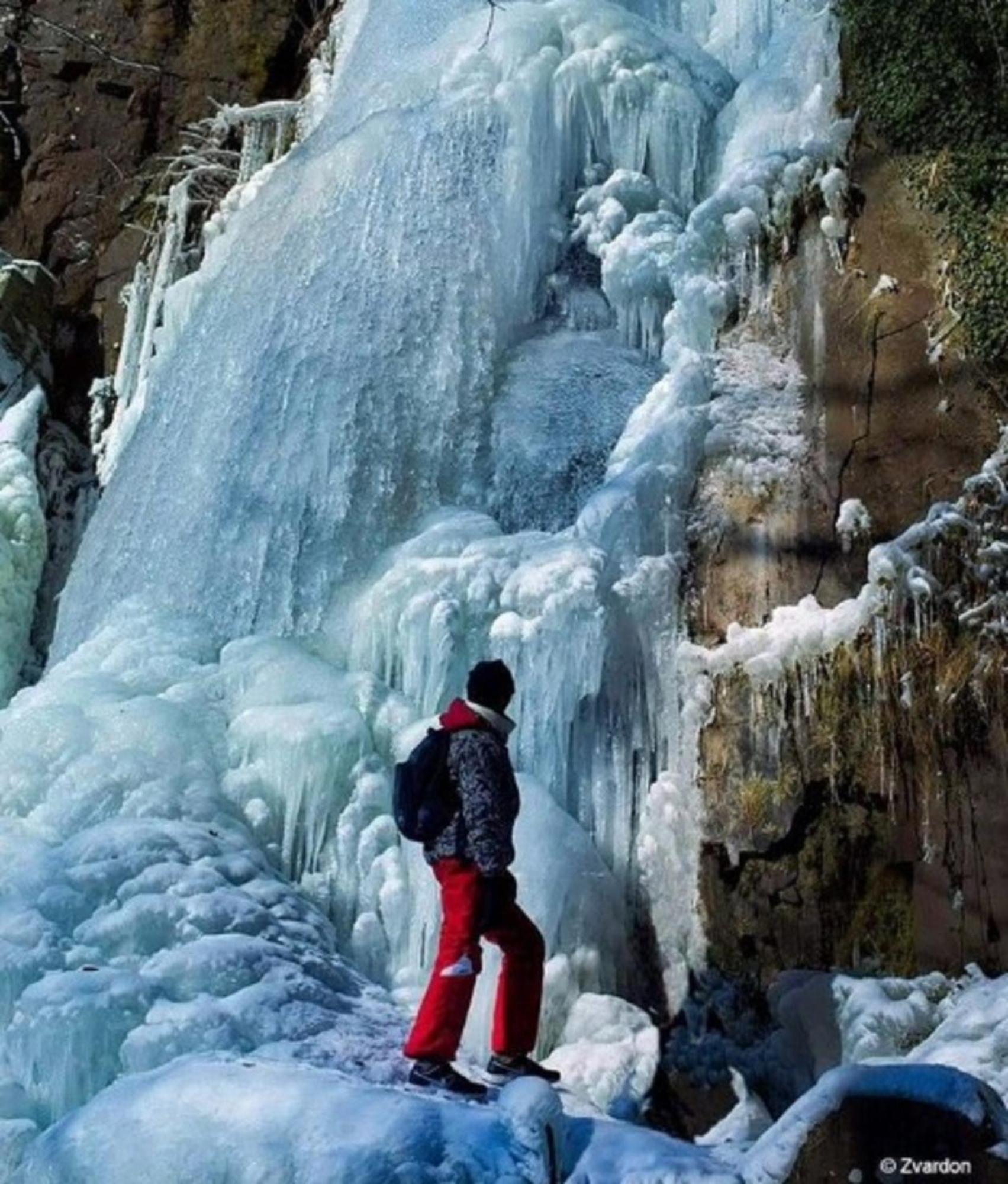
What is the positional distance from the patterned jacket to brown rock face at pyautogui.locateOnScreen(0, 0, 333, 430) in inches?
336

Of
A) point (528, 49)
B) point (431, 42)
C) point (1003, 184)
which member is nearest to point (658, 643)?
point (1003, 184)

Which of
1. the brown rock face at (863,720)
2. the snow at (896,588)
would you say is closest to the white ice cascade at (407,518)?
the brown rock face at (863,720)

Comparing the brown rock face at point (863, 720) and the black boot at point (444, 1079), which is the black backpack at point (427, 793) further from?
the brown rock face at point (863, 720)

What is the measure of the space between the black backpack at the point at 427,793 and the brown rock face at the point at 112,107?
8.54 meters

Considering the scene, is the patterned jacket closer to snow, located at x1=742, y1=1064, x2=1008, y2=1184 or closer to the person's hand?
the person's hand

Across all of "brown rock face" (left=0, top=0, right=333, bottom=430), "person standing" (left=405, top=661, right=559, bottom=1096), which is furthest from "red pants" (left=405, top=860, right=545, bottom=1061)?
"brown rock face" (left=0, top=0, right=333, bottom=430)

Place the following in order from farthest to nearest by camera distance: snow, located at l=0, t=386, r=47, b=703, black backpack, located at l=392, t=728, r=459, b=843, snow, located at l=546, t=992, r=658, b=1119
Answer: snow, located at l=0, t=386, r=47, b=703 → snow, located at l=546, t=992, r=658, b=1119 → black backpack, located at l=392, t=728, r=459, b=843

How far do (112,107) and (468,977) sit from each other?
10.2m

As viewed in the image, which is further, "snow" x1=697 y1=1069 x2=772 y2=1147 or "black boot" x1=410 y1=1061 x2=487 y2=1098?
"snow" x1=697 y1=1069 x2=772 y2=1147

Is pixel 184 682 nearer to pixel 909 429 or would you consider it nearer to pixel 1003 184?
pixel 909 429

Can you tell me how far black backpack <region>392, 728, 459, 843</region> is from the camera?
4.23 meters

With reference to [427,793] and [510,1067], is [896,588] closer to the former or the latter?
[427,793]

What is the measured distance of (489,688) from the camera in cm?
436

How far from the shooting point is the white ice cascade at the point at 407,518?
5.55 m
